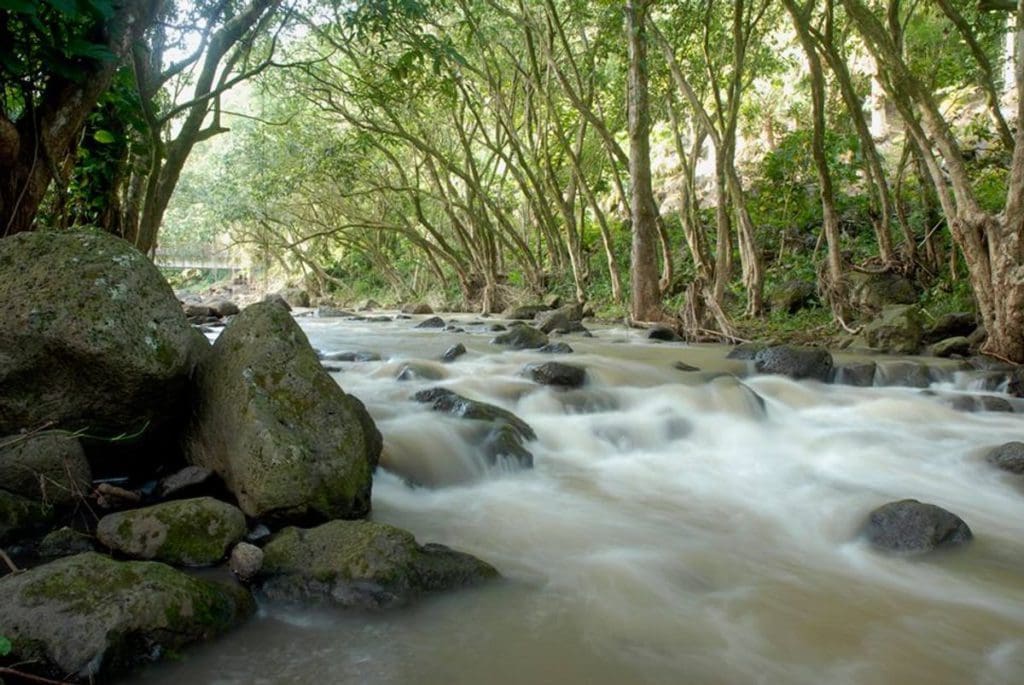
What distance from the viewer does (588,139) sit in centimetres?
2114

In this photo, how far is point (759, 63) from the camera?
14.5 meters

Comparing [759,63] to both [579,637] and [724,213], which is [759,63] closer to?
[724,213]

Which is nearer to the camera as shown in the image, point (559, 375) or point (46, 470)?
point (46, 470)

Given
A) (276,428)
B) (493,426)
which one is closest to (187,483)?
(276,428)

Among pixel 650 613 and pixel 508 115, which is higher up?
pixel 508 115

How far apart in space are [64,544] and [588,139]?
1970cm

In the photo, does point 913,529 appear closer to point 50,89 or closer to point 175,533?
point 175,533

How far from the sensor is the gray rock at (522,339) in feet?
35.5

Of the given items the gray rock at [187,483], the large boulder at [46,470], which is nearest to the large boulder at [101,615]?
the large boulder at [46,470]

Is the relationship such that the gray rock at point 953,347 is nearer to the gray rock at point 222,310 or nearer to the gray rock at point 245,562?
the gray rock at point 245,562

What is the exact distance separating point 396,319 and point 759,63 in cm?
1050

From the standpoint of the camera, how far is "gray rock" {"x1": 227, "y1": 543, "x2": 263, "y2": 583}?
10.3 feet

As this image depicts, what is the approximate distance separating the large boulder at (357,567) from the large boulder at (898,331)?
28.1 ft

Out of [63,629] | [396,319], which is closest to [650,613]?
[63,629]
